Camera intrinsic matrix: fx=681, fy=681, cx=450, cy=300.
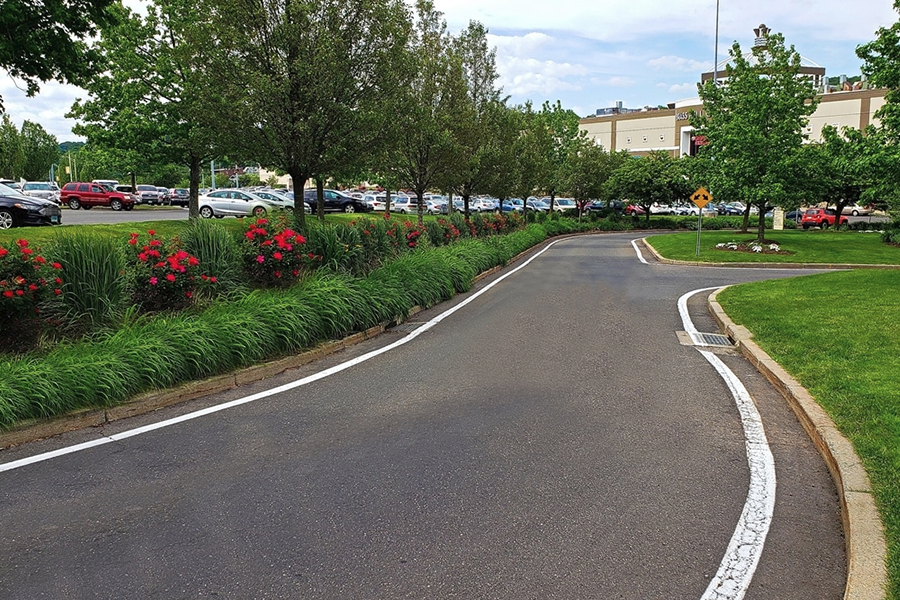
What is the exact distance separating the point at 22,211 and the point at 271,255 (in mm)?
15431

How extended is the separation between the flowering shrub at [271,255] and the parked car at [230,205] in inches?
1076

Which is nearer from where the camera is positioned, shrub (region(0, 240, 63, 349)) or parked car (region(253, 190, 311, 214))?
shrub (region(0, 240, 63, 349))

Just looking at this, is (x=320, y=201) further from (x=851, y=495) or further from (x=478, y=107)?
(x=851, y=495)

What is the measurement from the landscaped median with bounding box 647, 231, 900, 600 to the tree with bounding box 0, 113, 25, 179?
6592cm

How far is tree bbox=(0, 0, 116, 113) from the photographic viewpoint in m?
9.78

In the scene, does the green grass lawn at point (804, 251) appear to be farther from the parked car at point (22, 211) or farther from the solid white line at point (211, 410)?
the parked car at point (22, 211)

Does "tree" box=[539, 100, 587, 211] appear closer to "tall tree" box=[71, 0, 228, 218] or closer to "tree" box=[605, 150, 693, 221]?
"tree" box=[605, 150, 693, 221]

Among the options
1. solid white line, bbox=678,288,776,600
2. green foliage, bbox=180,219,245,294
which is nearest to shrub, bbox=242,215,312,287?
green foliage, bbox=180,219,245,294

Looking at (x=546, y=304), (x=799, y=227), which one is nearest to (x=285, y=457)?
(x=546, y=304)

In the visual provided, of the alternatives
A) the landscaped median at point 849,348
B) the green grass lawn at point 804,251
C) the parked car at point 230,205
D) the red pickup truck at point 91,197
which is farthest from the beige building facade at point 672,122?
the landscaped median at point 849,348

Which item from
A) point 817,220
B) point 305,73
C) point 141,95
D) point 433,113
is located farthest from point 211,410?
point 817,220

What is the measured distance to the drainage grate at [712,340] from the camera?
9742 mm

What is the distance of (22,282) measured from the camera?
6.77 metres

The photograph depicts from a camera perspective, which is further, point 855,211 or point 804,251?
point 855,211
